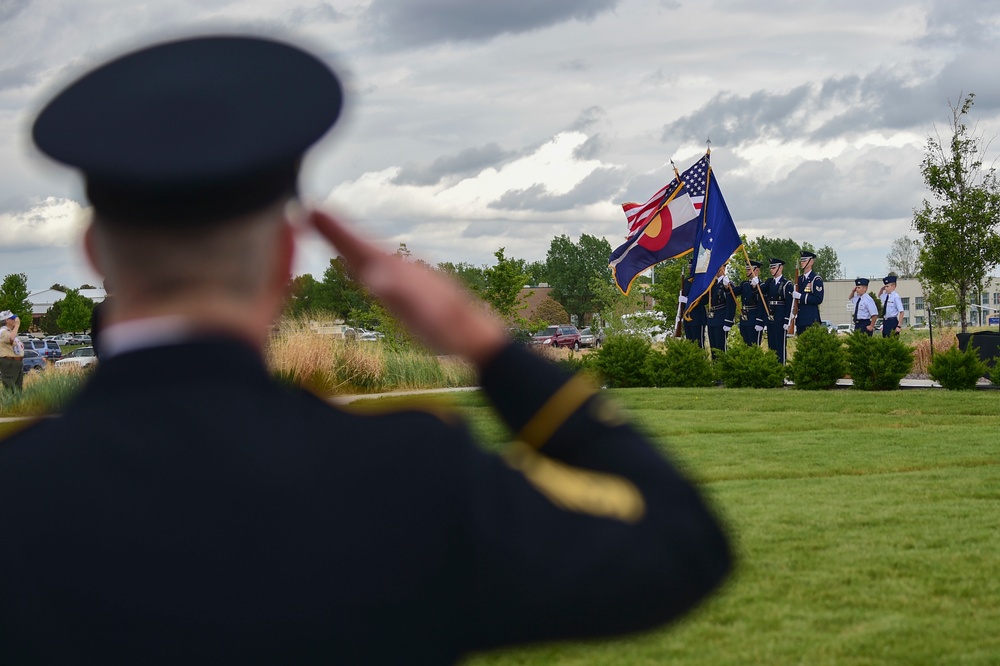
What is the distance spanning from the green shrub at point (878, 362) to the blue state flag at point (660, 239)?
360 centimetres

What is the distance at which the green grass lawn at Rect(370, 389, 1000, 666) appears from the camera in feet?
15.2

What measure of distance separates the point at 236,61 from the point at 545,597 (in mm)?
660

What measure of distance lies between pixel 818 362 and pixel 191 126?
16556mm

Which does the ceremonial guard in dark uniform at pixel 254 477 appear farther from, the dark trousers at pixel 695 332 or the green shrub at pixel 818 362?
the dark trousers at pixel 695 332

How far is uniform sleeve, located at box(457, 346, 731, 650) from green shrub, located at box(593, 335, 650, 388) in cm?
1702

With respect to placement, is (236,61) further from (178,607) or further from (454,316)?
(178,607)

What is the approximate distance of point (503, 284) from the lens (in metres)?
25.4

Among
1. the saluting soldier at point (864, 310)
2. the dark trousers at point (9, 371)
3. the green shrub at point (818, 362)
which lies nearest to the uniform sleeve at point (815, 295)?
the saluting soldier at point (864, 310)

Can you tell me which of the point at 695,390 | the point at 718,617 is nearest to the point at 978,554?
the point at 718,617

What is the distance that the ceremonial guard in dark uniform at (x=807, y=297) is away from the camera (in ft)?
66.6

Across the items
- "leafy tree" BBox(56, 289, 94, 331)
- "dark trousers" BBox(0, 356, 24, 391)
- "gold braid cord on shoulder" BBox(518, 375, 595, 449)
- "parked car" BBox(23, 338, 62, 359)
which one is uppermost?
"leafy tree" BBox(56, 289, 94, 331)

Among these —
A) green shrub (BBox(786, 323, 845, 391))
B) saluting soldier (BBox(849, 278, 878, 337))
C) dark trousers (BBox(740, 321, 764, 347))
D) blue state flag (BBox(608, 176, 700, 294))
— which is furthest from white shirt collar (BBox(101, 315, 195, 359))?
saluting soldier (BBox(849, 278, 878, 337))

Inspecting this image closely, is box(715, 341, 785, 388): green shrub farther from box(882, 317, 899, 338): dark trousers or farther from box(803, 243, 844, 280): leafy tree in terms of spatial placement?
box(803, 243, 844, 280): leafy tree

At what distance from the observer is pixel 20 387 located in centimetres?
1744
